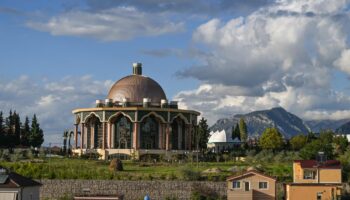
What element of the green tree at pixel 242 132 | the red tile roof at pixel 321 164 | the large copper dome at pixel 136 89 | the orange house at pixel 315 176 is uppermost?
the large copper dome at pixel 136 89

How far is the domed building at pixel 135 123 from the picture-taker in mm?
112125

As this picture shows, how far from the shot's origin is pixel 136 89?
387ft

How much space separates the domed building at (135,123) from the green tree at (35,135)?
5.63m

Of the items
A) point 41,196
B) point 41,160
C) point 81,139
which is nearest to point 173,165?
point 41,160

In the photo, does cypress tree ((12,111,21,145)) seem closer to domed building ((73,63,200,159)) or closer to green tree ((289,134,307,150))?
domed building ((73,63,200,159))

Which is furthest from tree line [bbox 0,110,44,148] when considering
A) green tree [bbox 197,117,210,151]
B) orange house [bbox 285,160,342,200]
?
orange house [bbox 285,160,342,200]

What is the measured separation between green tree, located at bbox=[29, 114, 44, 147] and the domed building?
18.5 ft

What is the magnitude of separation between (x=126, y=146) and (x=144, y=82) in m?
12.4

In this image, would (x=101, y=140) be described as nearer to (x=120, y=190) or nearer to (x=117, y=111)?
(x=117, y=111)

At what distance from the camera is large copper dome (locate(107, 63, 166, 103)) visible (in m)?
117

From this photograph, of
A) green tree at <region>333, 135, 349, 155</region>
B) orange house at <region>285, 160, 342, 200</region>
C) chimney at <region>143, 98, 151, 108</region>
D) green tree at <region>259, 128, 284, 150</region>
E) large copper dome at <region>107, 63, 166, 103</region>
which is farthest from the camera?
large copper dome at <region>107, 63, 166, 103</region>

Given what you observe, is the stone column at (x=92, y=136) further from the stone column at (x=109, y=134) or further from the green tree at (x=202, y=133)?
the green tree at (x=202, y=133)

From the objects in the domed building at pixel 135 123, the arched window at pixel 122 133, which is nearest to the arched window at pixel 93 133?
the domed building at pixel 135 123

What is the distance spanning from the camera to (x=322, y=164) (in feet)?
231
